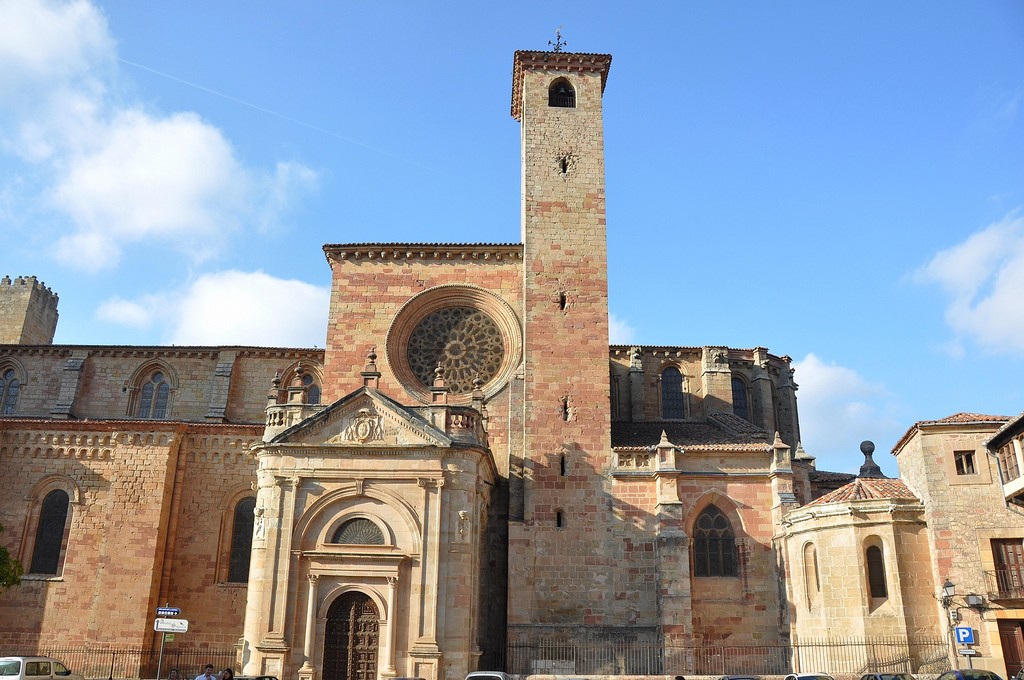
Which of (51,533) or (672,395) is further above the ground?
(672,395)

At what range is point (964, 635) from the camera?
64.0ft

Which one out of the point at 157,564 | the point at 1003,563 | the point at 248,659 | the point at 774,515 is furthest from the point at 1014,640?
the point at 157,564

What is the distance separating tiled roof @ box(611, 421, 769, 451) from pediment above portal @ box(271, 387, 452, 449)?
755 centimetres

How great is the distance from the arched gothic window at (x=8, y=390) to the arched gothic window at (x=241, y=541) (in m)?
12.9

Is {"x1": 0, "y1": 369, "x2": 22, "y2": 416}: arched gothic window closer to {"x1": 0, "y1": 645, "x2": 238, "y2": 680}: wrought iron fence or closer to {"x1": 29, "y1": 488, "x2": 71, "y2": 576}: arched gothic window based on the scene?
{"x1": 29, "y1": 488, "x2": 71, "y2": 576}: arched gothic window

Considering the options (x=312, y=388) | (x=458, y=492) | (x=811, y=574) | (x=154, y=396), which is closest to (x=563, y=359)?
(x=458, y=492)

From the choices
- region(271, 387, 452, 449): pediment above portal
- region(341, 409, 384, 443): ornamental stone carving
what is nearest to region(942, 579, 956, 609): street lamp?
region(271, 387, 452, 449): pediment above portal

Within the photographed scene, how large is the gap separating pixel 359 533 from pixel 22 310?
3189cm

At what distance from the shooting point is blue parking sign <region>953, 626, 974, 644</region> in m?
19.4

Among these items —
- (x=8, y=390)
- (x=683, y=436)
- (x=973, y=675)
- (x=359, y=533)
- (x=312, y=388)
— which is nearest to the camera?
(x=973, y=675)

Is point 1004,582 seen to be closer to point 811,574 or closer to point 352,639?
point 811,574

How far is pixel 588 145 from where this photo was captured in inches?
1252

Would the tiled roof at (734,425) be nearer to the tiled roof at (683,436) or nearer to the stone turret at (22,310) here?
the tiled roof at (683,436)

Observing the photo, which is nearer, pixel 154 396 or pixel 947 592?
pixel 947 592
